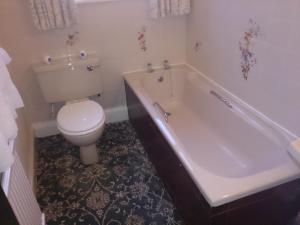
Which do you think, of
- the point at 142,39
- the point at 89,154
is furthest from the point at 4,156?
the point at 142,39

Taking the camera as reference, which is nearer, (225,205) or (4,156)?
(4,156)

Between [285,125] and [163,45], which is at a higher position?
[163,45]

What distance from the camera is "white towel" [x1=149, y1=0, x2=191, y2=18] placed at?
7.49 ft

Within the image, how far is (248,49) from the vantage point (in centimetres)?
174

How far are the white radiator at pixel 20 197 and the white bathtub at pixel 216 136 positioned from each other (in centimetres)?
85

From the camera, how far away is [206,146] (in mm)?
2115

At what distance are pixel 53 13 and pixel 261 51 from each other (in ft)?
5.31

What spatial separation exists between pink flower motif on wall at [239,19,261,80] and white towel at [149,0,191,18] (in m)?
0.80

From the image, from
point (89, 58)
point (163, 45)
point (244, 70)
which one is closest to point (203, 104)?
point (244, 70)

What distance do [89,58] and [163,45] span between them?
2.53 ft

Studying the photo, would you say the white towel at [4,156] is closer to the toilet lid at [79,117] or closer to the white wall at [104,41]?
the toilet lid at [79,117]

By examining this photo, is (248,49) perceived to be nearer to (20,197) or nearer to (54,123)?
(20,197)

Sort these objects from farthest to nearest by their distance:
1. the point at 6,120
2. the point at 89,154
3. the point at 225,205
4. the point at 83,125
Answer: the point at 89,154, the point at 83,125, the point at 225,205, the point at 6,120

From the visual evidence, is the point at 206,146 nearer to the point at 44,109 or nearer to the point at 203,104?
the point at 203,104
